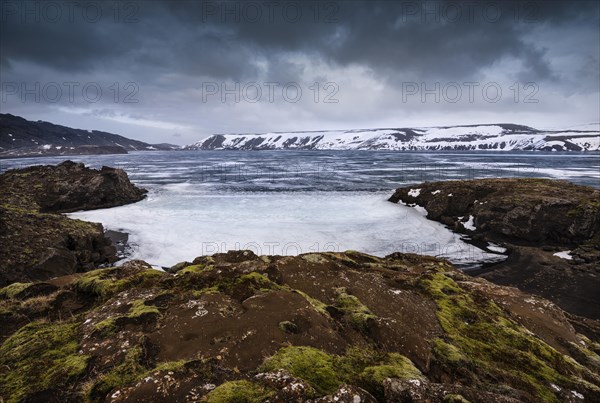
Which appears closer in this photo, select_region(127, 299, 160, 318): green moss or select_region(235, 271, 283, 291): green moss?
select_region(127, 299, 160, 318): green moss

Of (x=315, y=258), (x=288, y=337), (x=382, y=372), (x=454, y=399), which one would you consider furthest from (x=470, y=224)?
(x=454, y=399)

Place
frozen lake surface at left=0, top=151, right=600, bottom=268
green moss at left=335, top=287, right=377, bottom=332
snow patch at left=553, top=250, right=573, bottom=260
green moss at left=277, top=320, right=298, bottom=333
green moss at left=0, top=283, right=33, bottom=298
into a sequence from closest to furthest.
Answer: green moss at left=277, top=320, right=298, bottom=333 < green moss at left=335, top=287, right=377, bottom=332 < green moss at left=0, top=283, right=33, bottom=298 < snow patch at left=553, top=250, right=573, bottom=260 < frozen lake surface at left=0, top=151, right=600, bottom=268

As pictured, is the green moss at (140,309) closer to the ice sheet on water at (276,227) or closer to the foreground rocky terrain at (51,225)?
the foreground rocky terrain at (51,225)

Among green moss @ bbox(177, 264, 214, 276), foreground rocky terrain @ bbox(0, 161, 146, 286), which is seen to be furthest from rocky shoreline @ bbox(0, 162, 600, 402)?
foreground rocky terrain @ bbox(0, 161, 146, 286)

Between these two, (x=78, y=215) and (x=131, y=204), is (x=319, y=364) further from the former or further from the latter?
(x=131, y=204)

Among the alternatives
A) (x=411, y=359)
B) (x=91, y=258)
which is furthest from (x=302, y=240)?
(x=411, y=359)

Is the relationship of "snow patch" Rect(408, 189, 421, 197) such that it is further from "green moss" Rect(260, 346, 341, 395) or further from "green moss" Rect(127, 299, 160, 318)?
"green moss" Rect(127, 299, 160, 318)

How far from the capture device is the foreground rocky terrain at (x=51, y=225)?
16859 millimetres

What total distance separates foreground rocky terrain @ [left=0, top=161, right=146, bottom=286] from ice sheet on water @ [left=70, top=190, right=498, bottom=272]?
9.95 feet

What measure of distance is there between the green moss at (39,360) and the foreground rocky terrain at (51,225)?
12009mm

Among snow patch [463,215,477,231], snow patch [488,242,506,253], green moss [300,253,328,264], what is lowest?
snow patch [488,242,506,253]

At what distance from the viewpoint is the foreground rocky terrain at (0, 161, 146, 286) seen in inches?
664

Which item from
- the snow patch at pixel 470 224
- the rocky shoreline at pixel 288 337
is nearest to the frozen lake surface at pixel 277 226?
the snow patch at pixel 470 224

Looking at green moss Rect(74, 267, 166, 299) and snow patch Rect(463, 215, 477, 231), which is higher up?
green moss Rect(74, 267, 166, 299)
